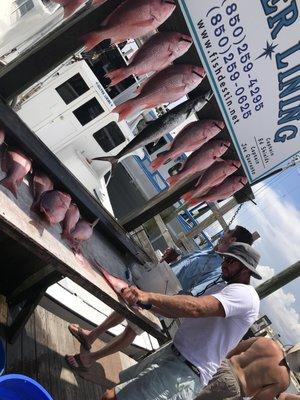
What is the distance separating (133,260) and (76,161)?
6851 mm

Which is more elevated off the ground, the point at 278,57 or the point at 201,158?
the point at 278,57

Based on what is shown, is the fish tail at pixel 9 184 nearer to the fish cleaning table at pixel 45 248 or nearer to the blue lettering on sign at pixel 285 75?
the fish cleaning table at pixel 45 248

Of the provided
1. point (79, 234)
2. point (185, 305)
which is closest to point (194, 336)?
point (185, 305)

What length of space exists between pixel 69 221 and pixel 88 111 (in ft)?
24.8

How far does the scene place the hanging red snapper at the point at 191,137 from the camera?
3.64 meters

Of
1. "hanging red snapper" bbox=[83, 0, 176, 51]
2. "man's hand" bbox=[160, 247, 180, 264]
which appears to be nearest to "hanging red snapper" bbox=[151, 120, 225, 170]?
"hanging red snapper" bbox=[83, 0, 176, 51]

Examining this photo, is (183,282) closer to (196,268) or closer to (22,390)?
(196,268)

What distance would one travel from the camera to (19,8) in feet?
36.9

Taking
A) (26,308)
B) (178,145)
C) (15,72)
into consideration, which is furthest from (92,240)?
(15,72)

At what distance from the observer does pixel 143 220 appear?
15.6ft

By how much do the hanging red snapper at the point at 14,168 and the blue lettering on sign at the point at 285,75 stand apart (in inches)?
84.0

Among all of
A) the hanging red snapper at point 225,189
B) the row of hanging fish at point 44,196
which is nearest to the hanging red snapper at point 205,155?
the hanging red snapper at point 225,189

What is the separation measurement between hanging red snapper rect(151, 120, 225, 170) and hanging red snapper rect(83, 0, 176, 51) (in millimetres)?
1332

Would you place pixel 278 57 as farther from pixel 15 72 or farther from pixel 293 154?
pixel 15 72
